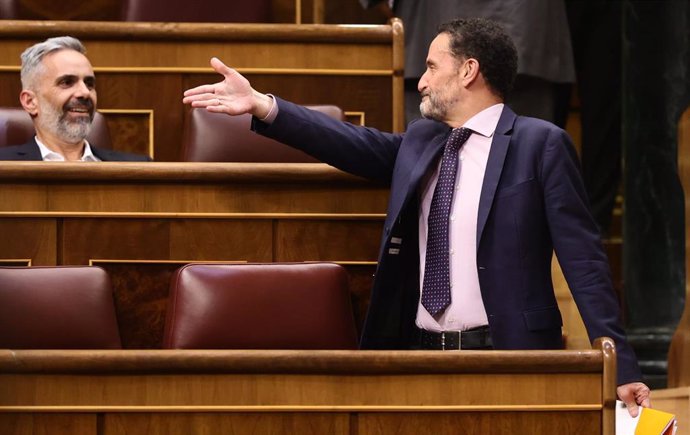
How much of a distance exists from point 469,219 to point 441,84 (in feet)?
0.39

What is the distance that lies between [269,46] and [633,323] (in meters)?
0.54

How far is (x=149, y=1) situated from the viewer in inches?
54.7

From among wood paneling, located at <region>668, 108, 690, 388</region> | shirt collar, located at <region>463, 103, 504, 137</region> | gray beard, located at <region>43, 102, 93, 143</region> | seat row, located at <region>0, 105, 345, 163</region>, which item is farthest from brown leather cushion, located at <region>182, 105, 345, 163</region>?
wood paneling, located at <region>668, 108, 690, 388</region>

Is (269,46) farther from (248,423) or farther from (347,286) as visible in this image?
(248,423)

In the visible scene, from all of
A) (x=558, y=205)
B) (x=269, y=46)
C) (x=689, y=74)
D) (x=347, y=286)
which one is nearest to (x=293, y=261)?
(x=347, y=286)

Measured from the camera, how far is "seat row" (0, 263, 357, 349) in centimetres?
84

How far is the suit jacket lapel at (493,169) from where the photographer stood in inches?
35.8

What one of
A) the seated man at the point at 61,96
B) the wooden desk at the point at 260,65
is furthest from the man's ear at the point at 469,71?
the seated man at the point at 61,96

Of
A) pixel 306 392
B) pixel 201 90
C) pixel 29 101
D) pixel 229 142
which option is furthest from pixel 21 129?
pixel 306 392

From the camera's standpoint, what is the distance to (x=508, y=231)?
907 millimetres

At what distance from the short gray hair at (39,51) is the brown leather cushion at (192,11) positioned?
16cm

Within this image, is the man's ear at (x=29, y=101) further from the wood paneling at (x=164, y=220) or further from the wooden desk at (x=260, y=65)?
the wood paneling at (x=164, y=220)

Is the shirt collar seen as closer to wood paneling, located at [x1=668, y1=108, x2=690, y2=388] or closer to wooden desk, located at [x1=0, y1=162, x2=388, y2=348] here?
wooden desk, located at [x1=0, y1=162, x2=388, y2=348]

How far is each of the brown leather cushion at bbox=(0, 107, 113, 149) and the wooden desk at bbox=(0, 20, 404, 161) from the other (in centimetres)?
3
